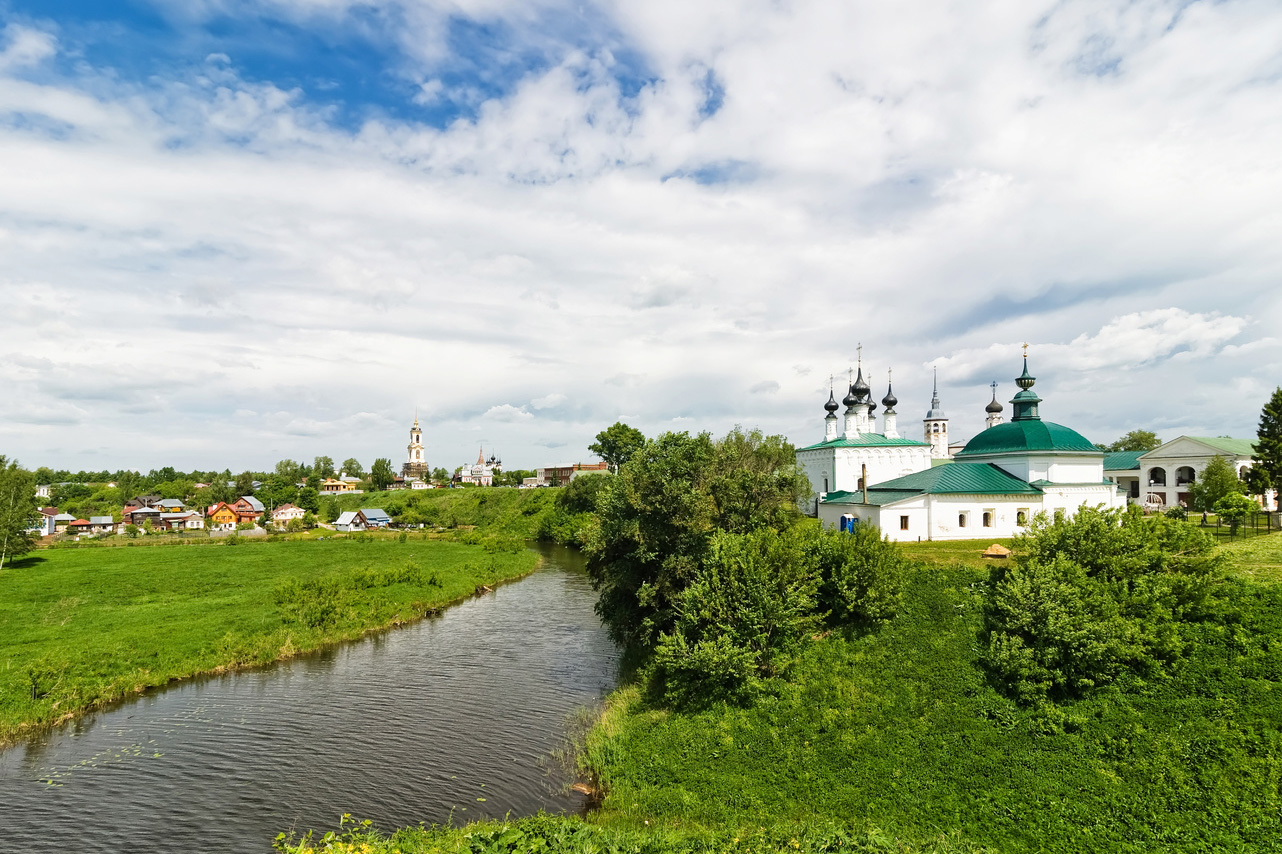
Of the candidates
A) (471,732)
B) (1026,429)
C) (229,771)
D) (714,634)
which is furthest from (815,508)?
(229,771)

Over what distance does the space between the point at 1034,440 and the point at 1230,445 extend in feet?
156

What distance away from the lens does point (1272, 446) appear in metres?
41.0

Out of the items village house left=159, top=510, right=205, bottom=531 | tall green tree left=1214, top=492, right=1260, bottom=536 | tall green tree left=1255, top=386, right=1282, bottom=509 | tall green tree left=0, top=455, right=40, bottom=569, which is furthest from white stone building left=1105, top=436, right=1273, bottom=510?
village house left=159, top=510, right=205, bottom=531

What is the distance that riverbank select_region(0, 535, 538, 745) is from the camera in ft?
88.1

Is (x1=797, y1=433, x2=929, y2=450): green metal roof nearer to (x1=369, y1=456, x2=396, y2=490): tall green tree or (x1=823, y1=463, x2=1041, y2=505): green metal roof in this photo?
(x1=823, y1=463, x2=1041, y2=505): green metal roof

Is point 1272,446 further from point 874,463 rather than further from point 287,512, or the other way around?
point 287,512

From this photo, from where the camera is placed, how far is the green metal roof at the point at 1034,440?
152 feet

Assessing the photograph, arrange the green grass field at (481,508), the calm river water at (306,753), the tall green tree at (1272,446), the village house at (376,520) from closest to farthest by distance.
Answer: the calm river water at (306,753)
the tall green tree at (1272,446)
the green grass field at (481,508)
the village house at (376,520)

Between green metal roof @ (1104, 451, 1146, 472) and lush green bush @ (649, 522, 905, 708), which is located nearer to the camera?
lush green bush @ (649, 522, 905, 708)

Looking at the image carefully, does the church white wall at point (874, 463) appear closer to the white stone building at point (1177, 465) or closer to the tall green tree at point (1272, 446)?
the tall green tree at point (1272, 446)

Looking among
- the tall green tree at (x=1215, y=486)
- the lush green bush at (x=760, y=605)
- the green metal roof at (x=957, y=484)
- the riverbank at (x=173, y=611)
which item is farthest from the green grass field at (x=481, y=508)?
the tall green tree at (x=1215, y=486)

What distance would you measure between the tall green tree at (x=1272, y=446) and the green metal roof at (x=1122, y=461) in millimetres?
40270

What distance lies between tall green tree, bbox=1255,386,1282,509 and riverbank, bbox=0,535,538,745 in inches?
2189

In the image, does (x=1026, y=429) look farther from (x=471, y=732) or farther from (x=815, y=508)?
(x=471, y=732)
